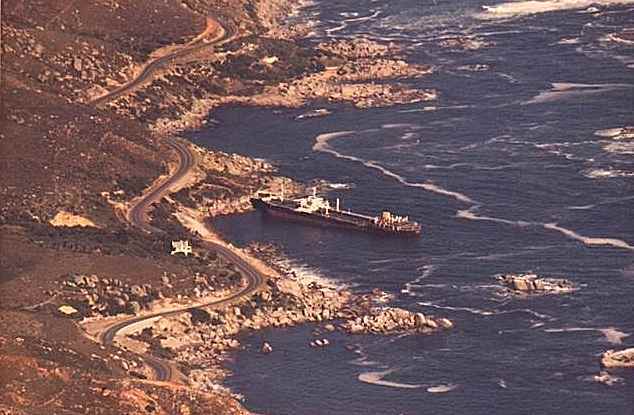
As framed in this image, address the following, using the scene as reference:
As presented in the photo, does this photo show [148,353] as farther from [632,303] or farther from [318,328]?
[632,303]

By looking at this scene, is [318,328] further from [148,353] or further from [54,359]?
[54,359]

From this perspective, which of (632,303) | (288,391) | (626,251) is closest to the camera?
(288,391)

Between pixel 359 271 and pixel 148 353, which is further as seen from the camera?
pixel 359 271

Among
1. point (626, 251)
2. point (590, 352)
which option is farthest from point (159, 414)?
point (626, 251)

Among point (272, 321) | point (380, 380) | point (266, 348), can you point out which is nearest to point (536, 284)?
point (272, 321)

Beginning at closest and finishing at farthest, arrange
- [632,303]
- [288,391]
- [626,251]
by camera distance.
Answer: [288,391] → [632,303] → [626,251]

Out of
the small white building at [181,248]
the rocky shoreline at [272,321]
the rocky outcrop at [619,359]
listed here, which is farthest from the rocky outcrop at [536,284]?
the small white building at [181,248]

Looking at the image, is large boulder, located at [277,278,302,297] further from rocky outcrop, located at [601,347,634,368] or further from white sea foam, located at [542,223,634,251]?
rocky outcrop, located at [601,347,634,368]

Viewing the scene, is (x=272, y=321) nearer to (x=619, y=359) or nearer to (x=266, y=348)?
(x=266, y=348)
